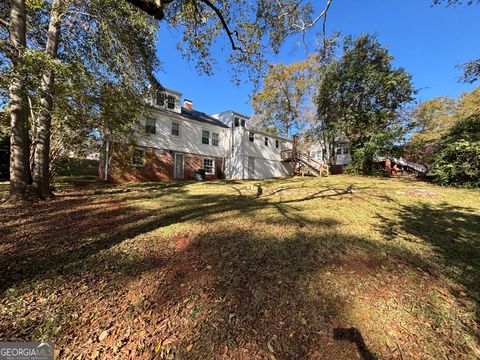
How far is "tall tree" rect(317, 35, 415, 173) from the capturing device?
1603cm

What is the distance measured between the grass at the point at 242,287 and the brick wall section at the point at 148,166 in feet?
23.2

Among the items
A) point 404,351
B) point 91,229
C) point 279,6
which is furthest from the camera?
point 279,6

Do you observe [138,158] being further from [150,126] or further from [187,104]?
[187,104]

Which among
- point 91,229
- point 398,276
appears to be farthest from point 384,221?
point 91,229

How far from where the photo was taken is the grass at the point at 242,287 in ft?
6.89

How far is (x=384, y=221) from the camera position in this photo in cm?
557

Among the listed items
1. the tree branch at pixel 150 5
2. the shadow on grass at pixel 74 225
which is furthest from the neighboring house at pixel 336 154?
the tree branch at pixel 150 5

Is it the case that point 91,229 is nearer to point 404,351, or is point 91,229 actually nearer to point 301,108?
point 404,351

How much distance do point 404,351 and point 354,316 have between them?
467 millimetres

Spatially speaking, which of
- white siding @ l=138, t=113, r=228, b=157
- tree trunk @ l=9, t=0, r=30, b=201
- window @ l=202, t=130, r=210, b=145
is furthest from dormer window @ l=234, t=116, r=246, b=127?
tree trunk @ l=9, t=0, r=30, b=201

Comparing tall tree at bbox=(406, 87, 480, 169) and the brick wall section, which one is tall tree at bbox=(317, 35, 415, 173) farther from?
the brick wall section

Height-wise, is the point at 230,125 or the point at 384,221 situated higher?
the point at 230,125

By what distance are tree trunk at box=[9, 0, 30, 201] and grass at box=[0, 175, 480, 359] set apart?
6.05 ft

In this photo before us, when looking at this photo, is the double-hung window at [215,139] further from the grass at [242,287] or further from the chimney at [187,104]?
the grass at [242,287]
